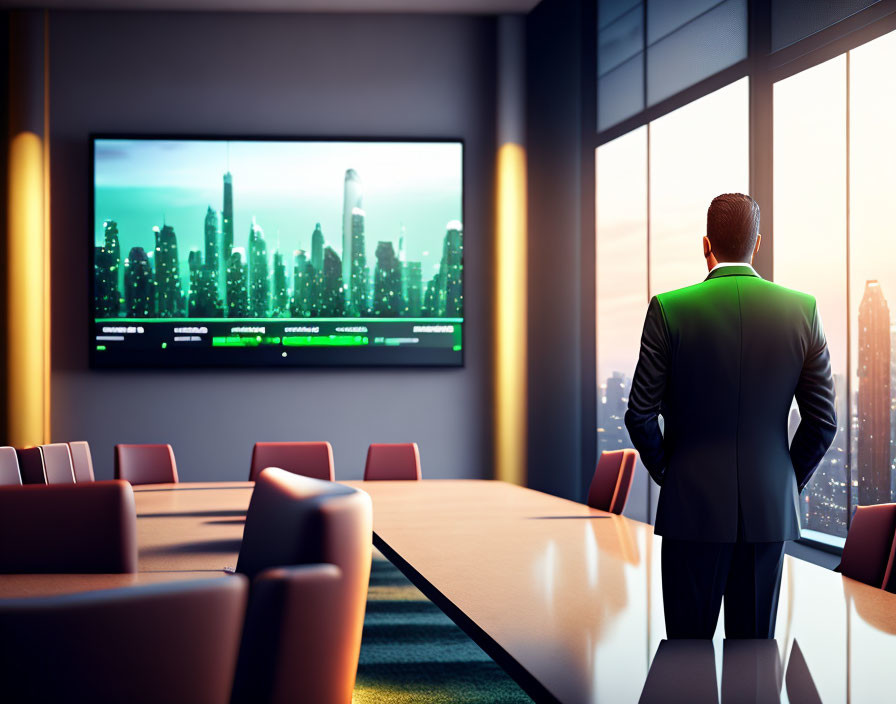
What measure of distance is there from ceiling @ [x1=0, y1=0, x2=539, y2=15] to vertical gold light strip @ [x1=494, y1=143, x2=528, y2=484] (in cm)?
131

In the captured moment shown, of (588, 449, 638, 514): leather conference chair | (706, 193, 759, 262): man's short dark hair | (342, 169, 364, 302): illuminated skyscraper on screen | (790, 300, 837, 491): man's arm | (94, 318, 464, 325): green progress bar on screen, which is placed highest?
(342, 169, 364, 302): illuminated skyscraper on screen

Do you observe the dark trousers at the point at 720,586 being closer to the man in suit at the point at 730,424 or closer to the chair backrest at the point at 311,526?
the man in suit at the point at 730,424

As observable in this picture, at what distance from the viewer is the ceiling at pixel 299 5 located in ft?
27.5

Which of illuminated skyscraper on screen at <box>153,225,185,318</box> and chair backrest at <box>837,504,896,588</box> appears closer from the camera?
chair backrest at <box>837,504,896,588</box>

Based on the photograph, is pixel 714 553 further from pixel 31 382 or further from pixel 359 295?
pixel 31 382

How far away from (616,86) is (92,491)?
624 cm

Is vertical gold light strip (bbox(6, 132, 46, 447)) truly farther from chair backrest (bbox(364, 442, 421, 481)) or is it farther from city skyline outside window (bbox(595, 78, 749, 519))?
city skyline outside window (bbox(595, 78, 749, 519))

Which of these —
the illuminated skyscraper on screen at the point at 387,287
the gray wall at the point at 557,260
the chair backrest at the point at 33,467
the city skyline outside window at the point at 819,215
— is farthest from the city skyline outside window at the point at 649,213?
the chair backrest at the point at 33,467

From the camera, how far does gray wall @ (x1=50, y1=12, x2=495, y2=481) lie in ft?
28.0

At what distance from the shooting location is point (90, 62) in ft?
28.1

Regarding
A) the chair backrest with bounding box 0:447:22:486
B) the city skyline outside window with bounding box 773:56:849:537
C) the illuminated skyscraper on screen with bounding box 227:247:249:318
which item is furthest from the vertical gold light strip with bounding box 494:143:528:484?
the chair backrest with bounding box 0:447:22:486

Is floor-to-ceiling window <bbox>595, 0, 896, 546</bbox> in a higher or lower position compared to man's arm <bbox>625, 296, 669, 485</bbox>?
higher

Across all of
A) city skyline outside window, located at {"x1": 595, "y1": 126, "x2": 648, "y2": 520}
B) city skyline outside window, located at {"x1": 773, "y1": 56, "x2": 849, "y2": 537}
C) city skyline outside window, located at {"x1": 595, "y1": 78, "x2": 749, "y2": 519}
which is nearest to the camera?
city skyline outside window, located at {"x1": 773, "y1": 56, "x2": 849, "y2": 537}

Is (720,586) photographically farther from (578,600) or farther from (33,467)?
(33,467)
